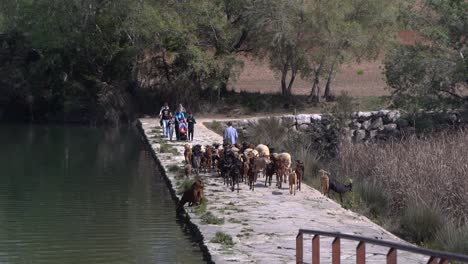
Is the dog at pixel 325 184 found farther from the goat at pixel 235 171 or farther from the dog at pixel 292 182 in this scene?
the goat at pixel 235 171

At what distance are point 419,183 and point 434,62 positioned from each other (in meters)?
15.1

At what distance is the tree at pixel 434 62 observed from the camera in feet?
109

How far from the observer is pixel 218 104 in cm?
5316

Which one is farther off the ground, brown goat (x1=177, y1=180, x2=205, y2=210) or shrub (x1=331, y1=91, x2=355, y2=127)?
shrub (x1=331, y1=91, x2=355, y2=127)

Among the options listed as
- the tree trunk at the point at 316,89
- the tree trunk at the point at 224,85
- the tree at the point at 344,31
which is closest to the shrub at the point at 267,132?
the tree at the point at 344,31

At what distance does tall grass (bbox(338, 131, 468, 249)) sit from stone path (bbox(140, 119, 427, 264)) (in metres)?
0.99

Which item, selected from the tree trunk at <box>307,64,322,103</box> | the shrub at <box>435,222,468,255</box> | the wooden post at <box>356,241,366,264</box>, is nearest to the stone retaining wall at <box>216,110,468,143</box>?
the tree trunk at <box>307,64,322,103</box>

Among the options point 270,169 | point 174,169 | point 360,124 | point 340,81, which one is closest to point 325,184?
point 270,169

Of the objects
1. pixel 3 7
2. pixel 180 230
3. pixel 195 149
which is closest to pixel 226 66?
pixel 3 7

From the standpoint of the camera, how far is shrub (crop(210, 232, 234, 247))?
14422 mm

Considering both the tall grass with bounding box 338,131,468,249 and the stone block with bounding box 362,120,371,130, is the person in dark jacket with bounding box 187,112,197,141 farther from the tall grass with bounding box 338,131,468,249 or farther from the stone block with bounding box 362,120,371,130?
the tall grass with bounding box 338,131,468,249

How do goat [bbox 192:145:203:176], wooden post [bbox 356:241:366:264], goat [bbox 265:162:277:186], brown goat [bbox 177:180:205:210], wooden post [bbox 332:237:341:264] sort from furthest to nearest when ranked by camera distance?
goat [bbox 192:145:203:176] → goat [bbox 265:162:277:186] → brown goat [bbox 177:180:205:210] → wooden post [bbox 332:237:341:264] → wooden post [bbox 356:241:366:264]

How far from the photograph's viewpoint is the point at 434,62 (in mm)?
33125

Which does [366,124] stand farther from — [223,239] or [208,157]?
[223,239]
